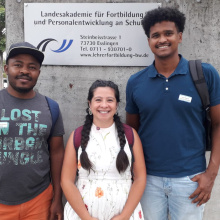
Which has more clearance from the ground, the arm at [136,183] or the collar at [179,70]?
the collar at [179,70]

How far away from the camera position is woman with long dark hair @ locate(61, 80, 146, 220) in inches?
87.1

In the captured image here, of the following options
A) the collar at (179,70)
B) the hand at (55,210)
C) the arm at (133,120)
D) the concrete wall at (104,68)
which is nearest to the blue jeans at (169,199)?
the arm at (133,120)

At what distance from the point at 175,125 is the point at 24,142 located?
1234mm

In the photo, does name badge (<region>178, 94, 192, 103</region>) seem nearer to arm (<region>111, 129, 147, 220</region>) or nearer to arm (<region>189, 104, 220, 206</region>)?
arm (<region>189, 104, 220, 206</region>)

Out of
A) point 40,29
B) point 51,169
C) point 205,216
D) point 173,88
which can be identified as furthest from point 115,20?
point 205,216

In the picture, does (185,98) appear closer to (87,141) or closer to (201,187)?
(201,187)

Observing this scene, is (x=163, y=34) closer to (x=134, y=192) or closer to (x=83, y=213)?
(x=134, y=192)

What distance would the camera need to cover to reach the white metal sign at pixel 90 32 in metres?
3.08

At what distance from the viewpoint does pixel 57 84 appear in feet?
10.6

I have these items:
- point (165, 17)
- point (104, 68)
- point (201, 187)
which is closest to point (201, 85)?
point (165, 17)

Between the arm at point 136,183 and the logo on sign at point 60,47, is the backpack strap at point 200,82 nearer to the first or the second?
the arm at point 136,183

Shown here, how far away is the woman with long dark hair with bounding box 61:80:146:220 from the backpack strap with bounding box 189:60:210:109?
62 centimetres

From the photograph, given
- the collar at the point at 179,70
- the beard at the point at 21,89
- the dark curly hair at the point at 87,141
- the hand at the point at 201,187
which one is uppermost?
the collar at the point at 179,70

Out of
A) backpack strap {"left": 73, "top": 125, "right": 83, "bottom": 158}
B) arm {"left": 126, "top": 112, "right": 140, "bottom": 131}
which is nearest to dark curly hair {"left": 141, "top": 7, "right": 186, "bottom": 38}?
arm {"left": 126, "top": 112, "right": 140, "bottom": 131}
